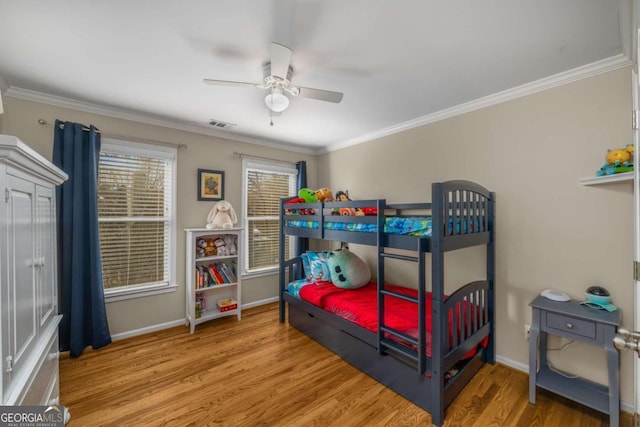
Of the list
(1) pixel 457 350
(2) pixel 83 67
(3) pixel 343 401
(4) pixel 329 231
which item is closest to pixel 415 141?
(4) pixel 329 231

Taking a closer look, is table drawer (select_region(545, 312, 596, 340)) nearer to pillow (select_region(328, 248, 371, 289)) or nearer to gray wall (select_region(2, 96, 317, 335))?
→ pillow (select_region(328, 248, 371, 289))

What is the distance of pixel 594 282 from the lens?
1920mm

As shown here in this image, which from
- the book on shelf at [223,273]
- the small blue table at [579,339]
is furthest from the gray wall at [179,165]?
the small blue table at [579,339]

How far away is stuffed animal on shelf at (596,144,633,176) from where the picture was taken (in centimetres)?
169

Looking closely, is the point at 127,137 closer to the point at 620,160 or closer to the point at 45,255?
the point at 45,255

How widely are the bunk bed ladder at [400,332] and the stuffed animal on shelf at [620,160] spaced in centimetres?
134

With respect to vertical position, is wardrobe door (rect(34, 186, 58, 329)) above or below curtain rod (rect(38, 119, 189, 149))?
below

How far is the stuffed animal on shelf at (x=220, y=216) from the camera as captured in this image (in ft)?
10.8

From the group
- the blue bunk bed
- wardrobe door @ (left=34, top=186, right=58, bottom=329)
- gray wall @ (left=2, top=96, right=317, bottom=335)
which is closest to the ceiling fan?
the blue bunk bed

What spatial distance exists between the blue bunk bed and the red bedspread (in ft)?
0.18

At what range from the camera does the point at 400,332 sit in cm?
197

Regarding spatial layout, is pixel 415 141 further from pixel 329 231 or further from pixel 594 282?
pixel 594 282

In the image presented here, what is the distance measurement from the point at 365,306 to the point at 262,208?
2162 mm

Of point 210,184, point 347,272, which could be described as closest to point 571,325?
point 347,272
